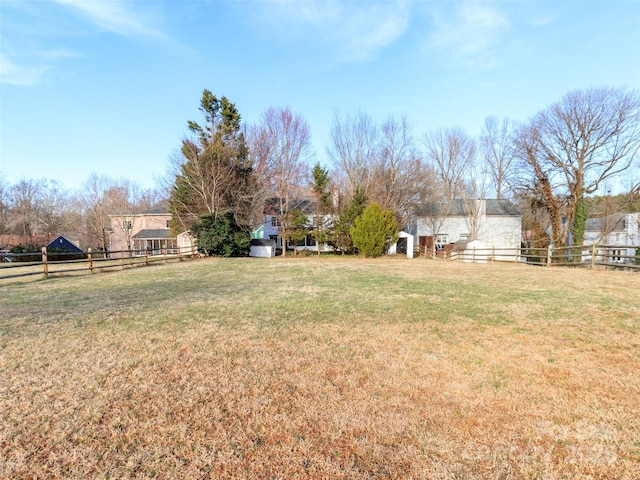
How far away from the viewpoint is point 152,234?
1309 inches

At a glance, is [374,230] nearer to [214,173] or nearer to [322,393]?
[214,173]

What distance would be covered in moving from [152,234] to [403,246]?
26.8 metres

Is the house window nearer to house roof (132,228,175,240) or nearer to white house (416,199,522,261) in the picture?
white house (416,199,522,261)

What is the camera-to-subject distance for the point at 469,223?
28.9m

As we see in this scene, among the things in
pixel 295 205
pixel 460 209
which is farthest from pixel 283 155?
pixel 460 209

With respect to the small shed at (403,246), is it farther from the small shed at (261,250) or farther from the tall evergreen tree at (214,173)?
the tall evergreen tree at (214,173)

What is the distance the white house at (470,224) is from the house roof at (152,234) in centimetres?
2686

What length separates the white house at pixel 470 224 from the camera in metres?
27.6

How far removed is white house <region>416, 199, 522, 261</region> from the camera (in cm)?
2758

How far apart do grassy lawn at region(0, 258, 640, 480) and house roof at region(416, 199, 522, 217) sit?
25.1 metres

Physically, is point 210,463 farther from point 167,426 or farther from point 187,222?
point 187,222

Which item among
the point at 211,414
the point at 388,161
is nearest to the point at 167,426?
the point at 211,414

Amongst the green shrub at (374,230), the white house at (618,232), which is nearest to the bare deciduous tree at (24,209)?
the green shrub at (374,230)

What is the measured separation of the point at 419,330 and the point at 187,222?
22.8 m
